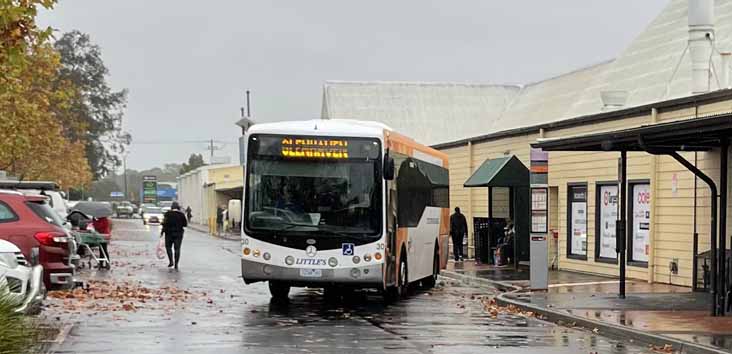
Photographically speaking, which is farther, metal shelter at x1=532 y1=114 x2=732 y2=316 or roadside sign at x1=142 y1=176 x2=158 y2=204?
roadside sign at x1=142 y1=176 x2=158 y2=204

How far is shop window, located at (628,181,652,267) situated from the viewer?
81.8 feet

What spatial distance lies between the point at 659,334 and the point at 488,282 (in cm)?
1114

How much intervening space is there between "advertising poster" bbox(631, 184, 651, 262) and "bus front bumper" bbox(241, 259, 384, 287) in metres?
8.60

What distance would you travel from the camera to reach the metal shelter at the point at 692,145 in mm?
15836

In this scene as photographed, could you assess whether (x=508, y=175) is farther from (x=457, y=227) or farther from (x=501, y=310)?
(x=501, y=310)

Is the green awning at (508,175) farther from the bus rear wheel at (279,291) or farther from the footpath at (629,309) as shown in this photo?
the bus rear wheel at (279,291)

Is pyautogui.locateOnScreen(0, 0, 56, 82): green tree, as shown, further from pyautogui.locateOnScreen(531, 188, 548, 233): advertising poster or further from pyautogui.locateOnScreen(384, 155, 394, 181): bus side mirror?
pyautogui.locateOnScreen(531, 188, 548, 233): advertising poster

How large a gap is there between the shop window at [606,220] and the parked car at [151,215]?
5277 centimetres

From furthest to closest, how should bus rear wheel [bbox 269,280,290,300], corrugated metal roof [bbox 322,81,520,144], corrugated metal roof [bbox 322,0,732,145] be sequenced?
corrugated metal roof [bbox 322,81,520,144], corrugated metal roof [bbox 322,0,732,145], bus rear wheel [bbox 269,280,290,300]

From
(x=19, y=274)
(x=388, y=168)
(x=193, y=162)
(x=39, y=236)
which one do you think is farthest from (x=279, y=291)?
(x=193, y=162)

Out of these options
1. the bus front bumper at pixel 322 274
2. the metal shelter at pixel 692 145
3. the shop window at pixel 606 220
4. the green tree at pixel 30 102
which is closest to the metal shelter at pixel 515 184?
the shop window at pixel 606 220

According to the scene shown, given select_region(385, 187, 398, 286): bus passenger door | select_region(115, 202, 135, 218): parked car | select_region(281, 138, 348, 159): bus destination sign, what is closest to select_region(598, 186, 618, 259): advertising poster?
select_region(385, 187, 398, 286): bus passenger door

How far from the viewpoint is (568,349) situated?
14102 mm

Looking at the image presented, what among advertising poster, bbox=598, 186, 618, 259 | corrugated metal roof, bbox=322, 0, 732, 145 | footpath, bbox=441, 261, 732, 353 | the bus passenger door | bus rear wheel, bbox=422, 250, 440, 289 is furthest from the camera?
corrugated metal roof, bbox=322, 0, 732, 145
